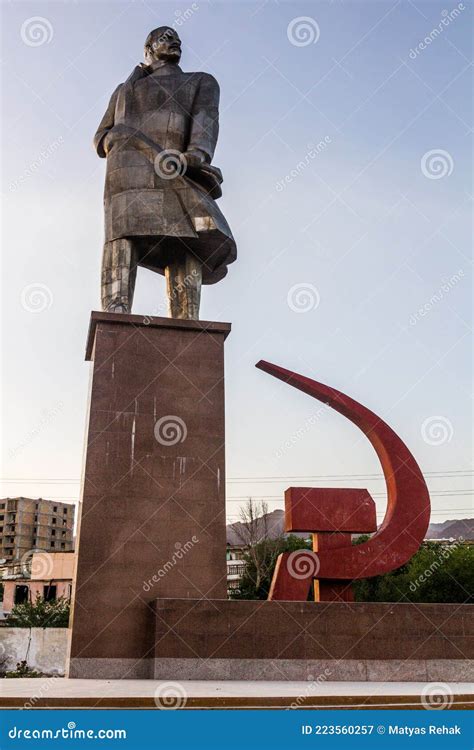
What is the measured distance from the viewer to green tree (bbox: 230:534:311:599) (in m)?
29.3

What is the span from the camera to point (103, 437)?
8156mm

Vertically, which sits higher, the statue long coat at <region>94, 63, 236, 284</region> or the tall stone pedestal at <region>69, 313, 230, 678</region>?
the statue long coat at <region>94, 63, 236, 284</region>

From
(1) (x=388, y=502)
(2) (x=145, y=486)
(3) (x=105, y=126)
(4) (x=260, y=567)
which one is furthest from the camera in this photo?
(4) (x=260, y=567)

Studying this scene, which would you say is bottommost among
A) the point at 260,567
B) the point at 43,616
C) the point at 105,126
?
the point at 43,616

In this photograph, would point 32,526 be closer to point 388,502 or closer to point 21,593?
point 21,593

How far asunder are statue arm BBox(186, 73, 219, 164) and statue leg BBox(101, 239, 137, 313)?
1695mm

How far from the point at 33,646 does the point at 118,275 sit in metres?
12.4

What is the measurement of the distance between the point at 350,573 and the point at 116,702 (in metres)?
4.06

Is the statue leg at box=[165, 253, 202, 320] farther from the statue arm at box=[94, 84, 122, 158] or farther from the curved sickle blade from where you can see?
the statue arm at box=[94, 84, 122, 158]

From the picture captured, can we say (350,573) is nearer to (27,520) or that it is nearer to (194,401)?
(194,401)

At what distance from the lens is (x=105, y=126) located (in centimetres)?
1021

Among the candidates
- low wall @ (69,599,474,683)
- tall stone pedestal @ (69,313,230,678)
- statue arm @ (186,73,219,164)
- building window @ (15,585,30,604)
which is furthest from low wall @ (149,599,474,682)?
building window @ (15,585,30,604)

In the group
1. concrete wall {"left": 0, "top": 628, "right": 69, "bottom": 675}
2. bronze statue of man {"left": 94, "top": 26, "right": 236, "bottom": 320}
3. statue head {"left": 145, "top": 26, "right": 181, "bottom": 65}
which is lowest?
concrete wall {"left": 0, "top": 628, "right": 69, "bottom": 675}

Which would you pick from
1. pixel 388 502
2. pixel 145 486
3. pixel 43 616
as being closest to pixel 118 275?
pixel 145 486
